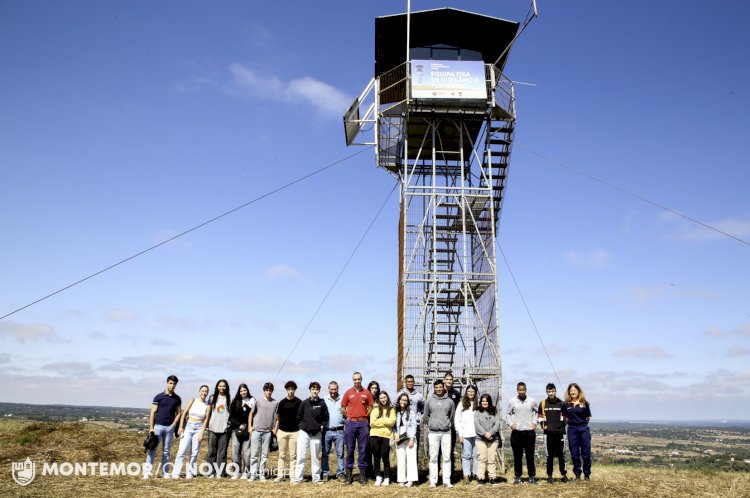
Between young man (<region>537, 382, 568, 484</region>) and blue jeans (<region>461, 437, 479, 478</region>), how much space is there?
4.83 feet

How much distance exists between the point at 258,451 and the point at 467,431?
14.3 feet

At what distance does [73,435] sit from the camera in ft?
52.1

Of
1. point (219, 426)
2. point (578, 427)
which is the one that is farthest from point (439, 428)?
point (219, 426)

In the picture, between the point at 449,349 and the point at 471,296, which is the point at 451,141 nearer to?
the point at 471,296

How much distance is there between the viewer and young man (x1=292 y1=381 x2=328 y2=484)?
10734 mm

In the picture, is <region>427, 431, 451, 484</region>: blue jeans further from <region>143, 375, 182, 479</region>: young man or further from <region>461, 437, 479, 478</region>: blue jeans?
<region>143, 375, 182, 479</region>: young man

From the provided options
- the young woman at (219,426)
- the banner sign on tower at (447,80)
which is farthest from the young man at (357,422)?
the banner sign on tower at (447,80)

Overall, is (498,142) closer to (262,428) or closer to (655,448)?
(262,428)

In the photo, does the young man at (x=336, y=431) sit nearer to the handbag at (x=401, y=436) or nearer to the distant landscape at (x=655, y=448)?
the handbag at (x=401, y=436)

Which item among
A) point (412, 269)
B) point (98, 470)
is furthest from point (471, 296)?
point (98, 470)

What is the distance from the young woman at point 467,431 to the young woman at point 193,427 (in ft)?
17.4

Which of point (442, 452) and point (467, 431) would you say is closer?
point (442, 452)

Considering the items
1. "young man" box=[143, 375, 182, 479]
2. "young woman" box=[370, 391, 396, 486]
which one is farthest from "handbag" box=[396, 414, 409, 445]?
"young man" box=[143, 375, 182, 479]

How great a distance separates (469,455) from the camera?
37.0 feet
